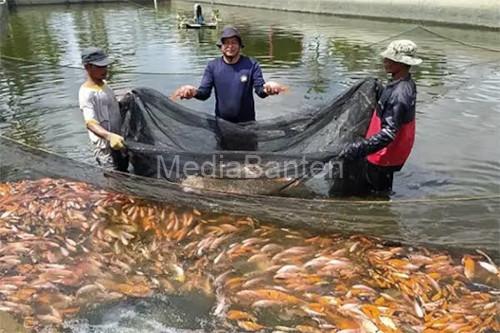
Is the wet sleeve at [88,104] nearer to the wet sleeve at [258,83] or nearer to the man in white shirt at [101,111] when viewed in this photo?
the man in white shirt at [101,111]

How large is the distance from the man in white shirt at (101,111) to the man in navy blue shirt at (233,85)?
34.2 inches

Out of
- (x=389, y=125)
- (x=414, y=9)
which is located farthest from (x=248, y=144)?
(x=414, y=9)

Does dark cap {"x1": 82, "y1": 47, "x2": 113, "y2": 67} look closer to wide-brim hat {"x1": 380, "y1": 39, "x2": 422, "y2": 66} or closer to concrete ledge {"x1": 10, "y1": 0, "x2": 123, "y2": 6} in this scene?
wide-brim hat {"x1": 380, "y1": 39, "x2": 422, "y2": 66}

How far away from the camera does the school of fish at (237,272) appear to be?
4145 mm

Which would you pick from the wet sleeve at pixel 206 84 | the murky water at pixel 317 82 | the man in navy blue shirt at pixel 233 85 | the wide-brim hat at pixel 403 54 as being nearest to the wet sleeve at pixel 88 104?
the man in navy blue shirt at pixel 233 85

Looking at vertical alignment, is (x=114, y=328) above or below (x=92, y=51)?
below

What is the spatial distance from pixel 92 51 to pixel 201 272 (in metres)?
2.86

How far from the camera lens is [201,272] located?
191 inches

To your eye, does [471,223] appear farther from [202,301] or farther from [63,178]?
[63,178]

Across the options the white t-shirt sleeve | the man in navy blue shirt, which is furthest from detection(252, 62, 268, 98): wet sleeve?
the white t-shirt sleeve

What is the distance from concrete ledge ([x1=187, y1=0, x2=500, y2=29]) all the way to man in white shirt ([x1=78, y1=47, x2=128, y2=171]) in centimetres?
2103

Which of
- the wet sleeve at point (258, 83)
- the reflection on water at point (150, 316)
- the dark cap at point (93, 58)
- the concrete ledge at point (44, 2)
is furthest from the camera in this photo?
the concrete ledge at point (44, 2)

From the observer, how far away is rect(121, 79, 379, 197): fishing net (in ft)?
18.6

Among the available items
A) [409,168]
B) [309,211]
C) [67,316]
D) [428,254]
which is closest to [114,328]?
[67,316]
